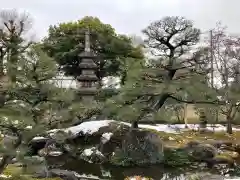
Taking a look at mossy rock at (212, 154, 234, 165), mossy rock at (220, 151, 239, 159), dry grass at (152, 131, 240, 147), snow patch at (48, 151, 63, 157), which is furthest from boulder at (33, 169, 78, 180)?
mossy rock at (220, 151, 239, 159)

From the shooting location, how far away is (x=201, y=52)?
1503 cm

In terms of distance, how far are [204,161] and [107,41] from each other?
19.0 meters

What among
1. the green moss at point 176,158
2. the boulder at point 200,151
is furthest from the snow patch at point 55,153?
the boulder at point 200,151

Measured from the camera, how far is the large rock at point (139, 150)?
16.2 m

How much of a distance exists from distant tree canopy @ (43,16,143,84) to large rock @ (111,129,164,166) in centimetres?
1632

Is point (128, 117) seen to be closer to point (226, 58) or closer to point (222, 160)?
point (222, 160)

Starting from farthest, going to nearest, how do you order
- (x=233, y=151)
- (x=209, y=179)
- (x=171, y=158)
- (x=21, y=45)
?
1. (x=21, y=45)
2. (x=233, y=151)
3. (x=171, y=158)
4. (x=209, y=179)

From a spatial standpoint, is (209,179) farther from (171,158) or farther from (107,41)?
(107,41)

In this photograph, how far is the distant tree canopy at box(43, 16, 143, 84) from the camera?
32.9 meters

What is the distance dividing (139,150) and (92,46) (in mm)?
18430

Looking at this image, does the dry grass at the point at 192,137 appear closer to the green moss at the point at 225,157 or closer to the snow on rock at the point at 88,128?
the green moss at the point at 225,157

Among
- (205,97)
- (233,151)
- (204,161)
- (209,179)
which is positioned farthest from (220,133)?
(209,179)

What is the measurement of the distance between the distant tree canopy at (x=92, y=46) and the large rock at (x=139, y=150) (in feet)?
53.6

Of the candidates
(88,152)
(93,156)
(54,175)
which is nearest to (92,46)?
(88,152)
